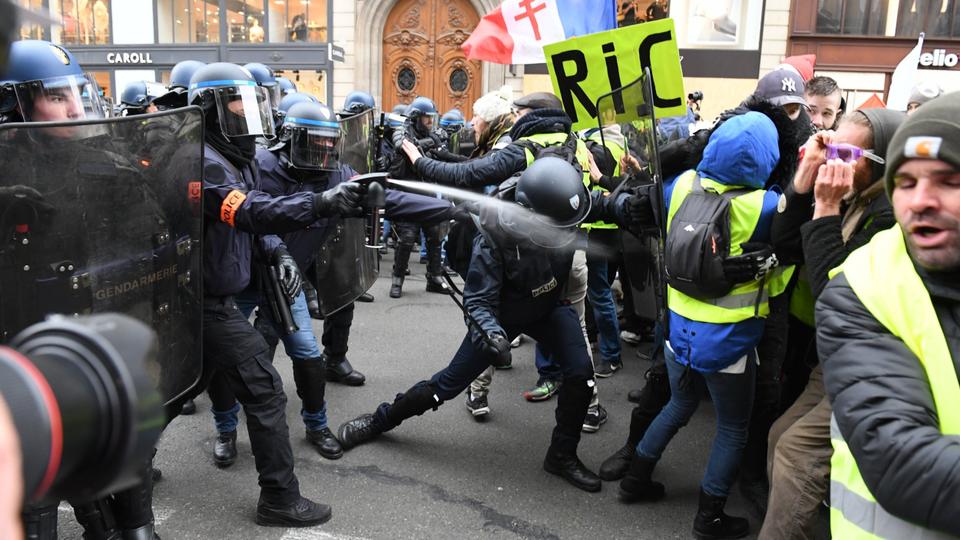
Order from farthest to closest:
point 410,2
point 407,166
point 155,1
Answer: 1. point 155,1
2. point 410,2
3. point 407,166

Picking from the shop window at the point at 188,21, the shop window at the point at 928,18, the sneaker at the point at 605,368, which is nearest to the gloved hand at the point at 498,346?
the sneaker at the point at 605,368

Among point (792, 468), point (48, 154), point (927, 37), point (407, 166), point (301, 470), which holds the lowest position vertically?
point (301, 470)

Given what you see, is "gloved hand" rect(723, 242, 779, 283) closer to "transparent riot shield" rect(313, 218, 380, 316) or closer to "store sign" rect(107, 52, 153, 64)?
"transparent riot shield" rect(313, 218, 380, 316)

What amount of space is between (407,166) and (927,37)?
14.1 m

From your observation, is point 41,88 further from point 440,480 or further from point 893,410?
point 893,410

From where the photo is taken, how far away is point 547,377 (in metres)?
4.93

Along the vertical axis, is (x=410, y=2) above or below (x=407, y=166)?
above

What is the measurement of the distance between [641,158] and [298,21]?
A: 56.5ft

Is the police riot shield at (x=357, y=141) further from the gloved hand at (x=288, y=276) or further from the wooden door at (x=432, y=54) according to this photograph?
the wooden door at (x=432, y=54)

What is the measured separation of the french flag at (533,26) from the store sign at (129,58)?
663 inches

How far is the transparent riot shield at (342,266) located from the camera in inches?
167

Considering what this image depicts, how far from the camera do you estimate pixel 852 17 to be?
1630cm

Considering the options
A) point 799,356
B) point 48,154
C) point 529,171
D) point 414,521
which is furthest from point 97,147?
point 799,356

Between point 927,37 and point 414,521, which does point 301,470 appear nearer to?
point 414,521
